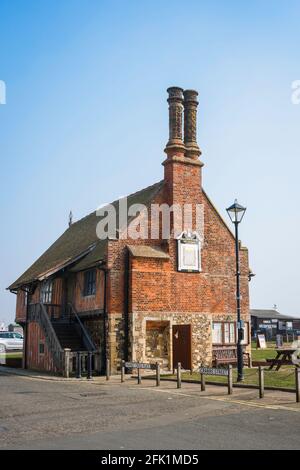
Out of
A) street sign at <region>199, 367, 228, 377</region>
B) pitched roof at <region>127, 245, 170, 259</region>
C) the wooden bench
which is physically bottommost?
the wooden bench

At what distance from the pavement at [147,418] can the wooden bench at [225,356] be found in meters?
7.84

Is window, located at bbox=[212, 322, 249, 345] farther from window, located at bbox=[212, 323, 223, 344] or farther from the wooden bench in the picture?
the wooden bench

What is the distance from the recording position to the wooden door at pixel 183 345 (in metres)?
24.7

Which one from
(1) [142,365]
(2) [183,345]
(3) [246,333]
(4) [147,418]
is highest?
(3) [246,333]

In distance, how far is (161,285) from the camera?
24312mm

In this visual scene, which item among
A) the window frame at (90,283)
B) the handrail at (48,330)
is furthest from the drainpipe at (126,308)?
the handrail at (48,330)

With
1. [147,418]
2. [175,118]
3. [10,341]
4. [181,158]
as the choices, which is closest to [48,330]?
[181,158]

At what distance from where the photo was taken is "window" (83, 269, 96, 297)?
25623 mm

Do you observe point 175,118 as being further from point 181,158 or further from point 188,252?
point 188,252

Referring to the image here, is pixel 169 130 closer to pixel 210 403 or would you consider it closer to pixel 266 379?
pixel 266 379

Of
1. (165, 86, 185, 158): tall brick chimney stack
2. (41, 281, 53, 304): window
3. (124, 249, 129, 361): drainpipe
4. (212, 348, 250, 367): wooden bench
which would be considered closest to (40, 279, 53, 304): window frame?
(41, 281, 53, 304): window

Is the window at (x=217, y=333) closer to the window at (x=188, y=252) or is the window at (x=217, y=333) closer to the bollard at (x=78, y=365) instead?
the window at (x=188, y=252)

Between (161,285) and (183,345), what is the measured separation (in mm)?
3127

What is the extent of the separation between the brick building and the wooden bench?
234 mm
